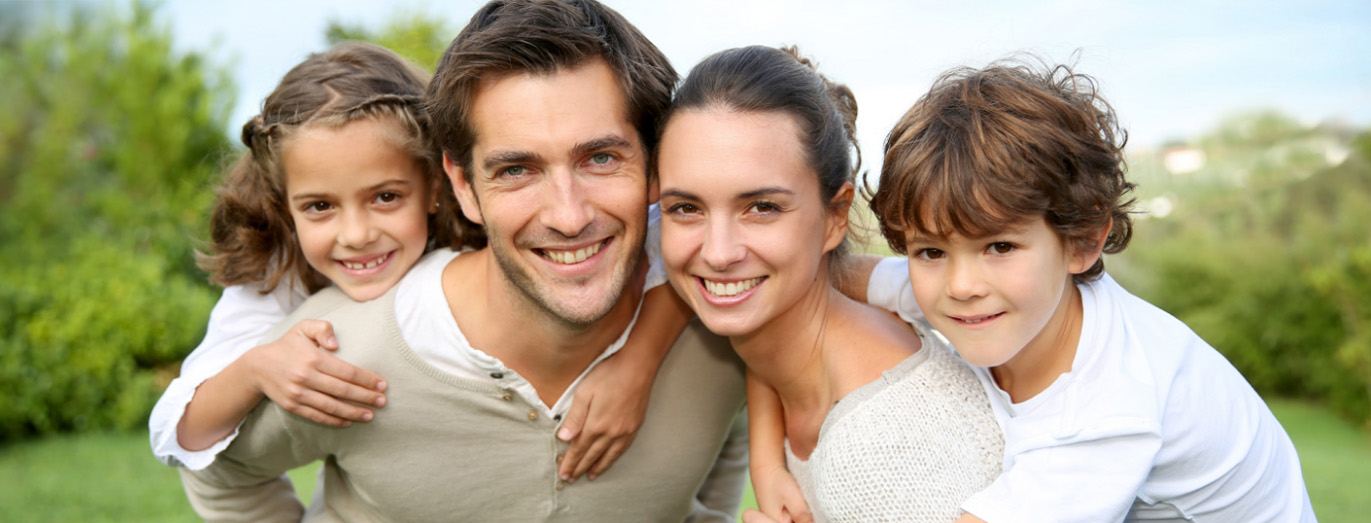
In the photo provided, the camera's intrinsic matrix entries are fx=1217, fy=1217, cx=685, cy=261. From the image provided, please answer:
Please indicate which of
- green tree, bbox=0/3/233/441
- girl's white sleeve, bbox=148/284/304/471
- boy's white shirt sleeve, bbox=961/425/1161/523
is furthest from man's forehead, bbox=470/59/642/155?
green tree, bbox=0/3/233/441

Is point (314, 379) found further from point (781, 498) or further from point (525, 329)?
point (781, 498)

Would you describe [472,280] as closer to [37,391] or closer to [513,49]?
[513,49]

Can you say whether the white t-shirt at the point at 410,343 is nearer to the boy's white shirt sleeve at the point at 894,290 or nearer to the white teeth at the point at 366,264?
the white teeth at the point at 366,264

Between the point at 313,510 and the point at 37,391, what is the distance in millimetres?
5890

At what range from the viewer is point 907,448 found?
9.15 ft

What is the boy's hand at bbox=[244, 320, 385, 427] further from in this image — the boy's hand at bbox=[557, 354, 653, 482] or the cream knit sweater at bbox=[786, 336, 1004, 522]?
the cream knit sweater at bbox=[786, 336, 1004, 522]

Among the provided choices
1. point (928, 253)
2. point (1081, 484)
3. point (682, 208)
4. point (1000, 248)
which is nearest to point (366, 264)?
point (682, 208)

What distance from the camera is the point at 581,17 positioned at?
3.22m

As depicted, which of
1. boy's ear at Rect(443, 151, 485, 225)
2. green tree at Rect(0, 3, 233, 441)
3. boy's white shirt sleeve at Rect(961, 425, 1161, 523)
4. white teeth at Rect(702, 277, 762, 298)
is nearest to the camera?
boy's white shirt sleeve at Rect(961, 425, 1161, 523)

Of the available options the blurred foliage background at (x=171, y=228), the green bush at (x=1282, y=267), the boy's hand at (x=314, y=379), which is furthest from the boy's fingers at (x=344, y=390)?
the green bush at (x=1282, y=267)

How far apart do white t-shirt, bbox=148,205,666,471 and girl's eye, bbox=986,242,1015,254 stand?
1.03 metres

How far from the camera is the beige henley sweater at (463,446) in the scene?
340 centimetres

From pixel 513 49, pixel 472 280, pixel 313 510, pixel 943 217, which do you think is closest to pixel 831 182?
pixel 943 217

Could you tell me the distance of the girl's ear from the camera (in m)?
3.06
